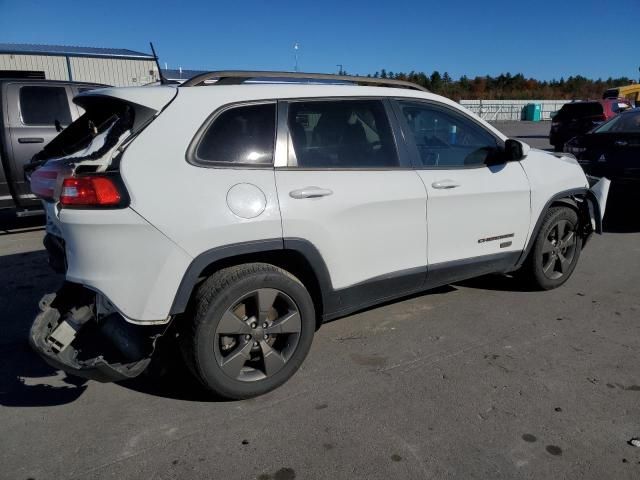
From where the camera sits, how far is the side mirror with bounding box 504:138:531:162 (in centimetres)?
395

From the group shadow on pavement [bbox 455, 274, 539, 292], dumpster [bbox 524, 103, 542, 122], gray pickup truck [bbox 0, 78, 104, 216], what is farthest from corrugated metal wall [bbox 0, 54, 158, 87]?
dumpster [bbox 524, 103, 542, 122]

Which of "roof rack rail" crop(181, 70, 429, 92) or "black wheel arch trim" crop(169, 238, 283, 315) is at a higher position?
"roof rack rail" crop(181, 70, 429, 92)

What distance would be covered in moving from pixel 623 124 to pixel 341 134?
5.95 meters

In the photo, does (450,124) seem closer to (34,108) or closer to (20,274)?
(20,274)

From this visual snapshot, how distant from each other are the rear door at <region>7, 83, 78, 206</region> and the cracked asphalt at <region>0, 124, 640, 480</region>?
10.2 feet

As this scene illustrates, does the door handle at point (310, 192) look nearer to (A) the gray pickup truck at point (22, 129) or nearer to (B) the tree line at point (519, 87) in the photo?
(A) the gray pickup truck at point (22, 129)

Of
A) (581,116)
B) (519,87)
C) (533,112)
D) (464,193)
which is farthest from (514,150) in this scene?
(519,87)

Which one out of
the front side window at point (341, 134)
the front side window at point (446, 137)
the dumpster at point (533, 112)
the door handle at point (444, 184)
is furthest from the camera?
the dumpster at point (533, 112)

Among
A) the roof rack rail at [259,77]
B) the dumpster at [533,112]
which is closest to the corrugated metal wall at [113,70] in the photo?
the roof rack rail at [259,77]

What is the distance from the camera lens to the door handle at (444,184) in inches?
140

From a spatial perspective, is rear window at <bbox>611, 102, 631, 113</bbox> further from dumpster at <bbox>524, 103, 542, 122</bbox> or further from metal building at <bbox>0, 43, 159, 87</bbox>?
dumpster at <bbox>524, 103, 542, 122</bbox>

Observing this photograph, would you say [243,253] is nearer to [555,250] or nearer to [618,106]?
[555,250]

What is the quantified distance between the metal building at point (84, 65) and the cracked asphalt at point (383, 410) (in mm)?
15126

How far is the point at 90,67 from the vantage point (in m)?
17.7
